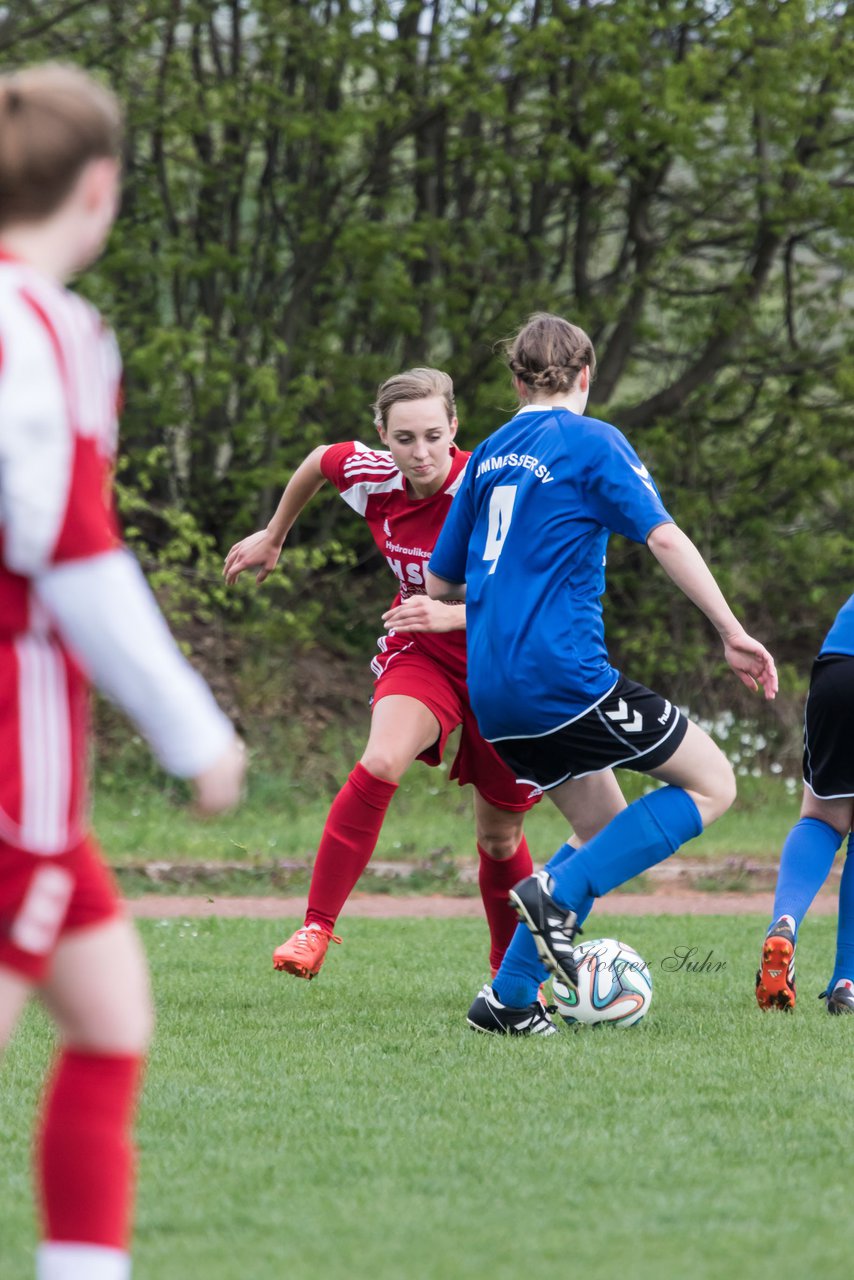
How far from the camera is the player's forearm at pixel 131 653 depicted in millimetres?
2023

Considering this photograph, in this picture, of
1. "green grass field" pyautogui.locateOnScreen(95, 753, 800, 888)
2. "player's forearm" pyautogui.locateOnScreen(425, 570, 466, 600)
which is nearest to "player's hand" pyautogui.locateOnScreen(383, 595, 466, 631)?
"player's forearm" pyautogui.locateOnScreen(425, 570, 466, 600)

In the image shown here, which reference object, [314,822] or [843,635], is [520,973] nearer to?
[843,635]

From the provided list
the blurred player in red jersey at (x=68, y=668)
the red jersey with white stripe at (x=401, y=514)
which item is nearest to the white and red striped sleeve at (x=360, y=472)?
the red jersey with white stripe at (x=401, y=514)

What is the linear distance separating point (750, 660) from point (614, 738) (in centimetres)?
43

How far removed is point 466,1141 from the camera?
3.50 metres

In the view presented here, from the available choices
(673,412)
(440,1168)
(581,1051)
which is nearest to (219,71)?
(673,412)

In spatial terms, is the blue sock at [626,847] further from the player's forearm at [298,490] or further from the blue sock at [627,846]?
the player's forearm at [298,490]

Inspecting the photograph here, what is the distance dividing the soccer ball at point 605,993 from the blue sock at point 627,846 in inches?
25.6

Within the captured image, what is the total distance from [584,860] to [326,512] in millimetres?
10587

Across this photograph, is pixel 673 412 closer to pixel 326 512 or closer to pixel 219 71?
pixel 326 512

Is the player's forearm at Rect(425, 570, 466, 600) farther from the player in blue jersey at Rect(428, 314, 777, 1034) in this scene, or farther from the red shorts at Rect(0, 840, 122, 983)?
the red shorts at Rect(0, 840, 122, 983)

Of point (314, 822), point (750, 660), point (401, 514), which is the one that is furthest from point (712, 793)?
point (314, 822)

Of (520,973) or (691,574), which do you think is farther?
(520,973)

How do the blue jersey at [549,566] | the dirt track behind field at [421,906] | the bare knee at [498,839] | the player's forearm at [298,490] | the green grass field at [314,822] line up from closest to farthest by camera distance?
the blue jersey at [549,566] → the bare knee at [498,839] → the player's forearm at [298,490] → the dirt track behind field at [421,906] → the green grass field at [314,822]
